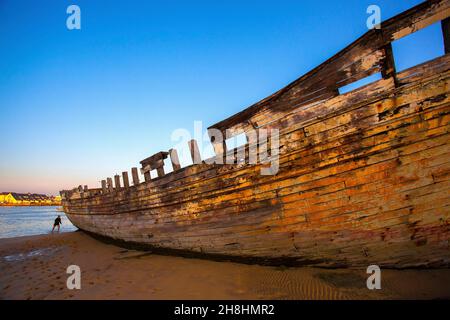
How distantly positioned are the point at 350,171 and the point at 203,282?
3587mm

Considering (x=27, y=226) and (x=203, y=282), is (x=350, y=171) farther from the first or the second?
(x=27, y=226)

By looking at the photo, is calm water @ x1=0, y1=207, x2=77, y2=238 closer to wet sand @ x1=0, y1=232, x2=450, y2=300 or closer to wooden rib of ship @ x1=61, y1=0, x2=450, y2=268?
wet sand @ x1=0, y1=232, x2=450, y2=300

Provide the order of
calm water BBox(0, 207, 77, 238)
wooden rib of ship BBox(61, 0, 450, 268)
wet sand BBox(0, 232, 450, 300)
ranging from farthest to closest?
1. calm water BBox(0, 207, 77, 238)
2. wet sand BBox(0, 232, 450, 300)
3. wooden rib of ship BBox(61, 0, 450, 268)

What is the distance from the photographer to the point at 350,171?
3645 millimetres

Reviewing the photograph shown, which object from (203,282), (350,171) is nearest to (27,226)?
(203,282)

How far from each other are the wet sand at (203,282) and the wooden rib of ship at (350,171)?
0.25 meters

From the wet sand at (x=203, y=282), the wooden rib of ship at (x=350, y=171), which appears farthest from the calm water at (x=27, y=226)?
the wooden rib of ship at (x=350, y=171)

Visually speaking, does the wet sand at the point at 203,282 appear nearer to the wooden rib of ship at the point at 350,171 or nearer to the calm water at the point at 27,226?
the wooden rib of ship at the point at 350,171

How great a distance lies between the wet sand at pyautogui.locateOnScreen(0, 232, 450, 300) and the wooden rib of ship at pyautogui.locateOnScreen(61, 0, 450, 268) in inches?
9.8

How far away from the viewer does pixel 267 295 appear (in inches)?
152

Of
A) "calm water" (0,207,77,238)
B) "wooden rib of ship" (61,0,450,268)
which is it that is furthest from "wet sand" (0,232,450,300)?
"calm water" (0,207,77,238)

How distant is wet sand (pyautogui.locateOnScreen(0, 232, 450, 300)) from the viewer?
3541 mm
